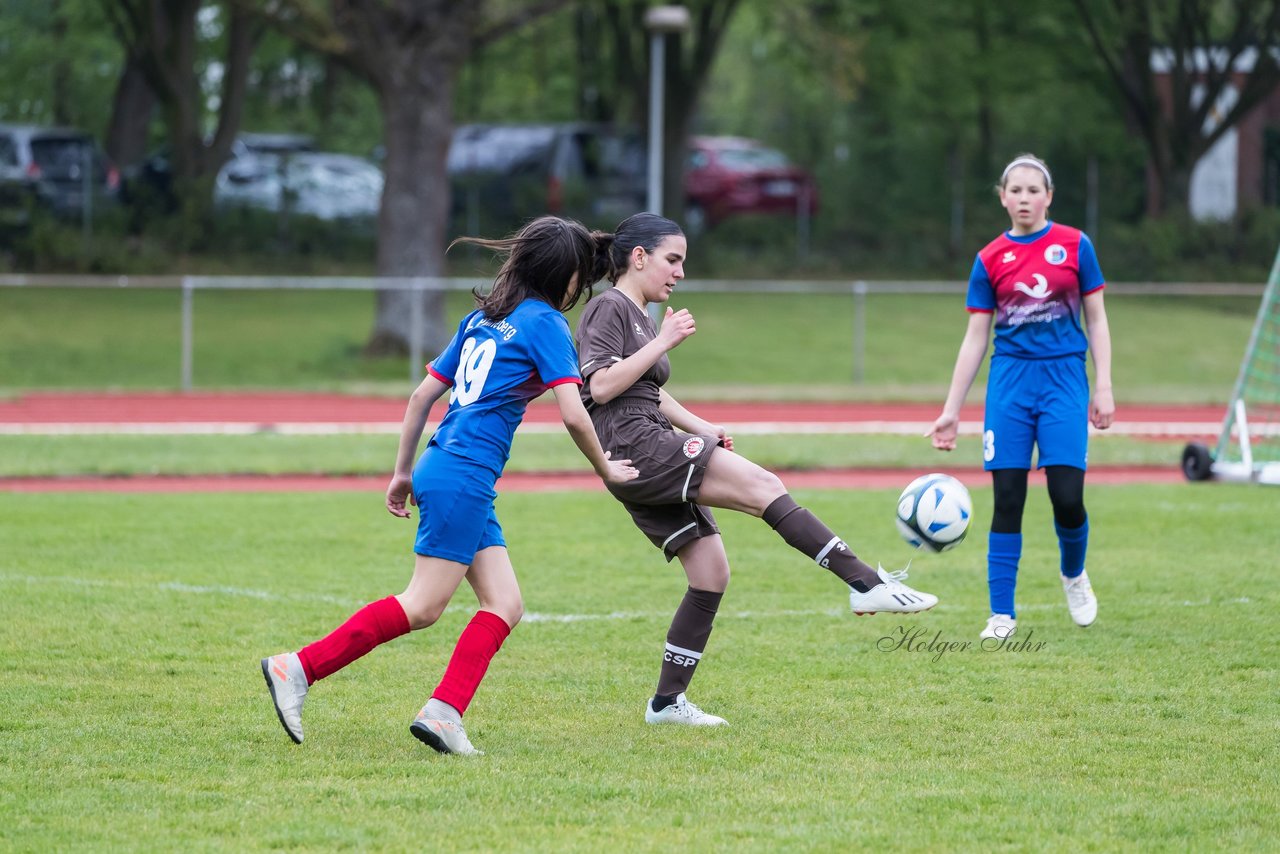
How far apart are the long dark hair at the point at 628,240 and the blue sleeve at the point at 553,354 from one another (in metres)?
0.47

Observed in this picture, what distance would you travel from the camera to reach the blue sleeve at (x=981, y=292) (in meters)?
7.19

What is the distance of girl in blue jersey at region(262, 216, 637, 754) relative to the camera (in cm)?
515

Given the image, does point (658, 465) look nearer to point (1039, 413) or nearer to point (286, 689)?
point (286, 689)

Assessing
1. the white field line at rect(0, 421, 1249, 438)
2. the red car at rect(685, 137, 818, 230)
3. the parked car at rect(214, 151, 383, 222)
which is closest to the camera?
the white field line at rect(0, 421, 1249, 438)

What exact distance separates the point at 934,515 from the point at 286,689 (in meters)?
2.54

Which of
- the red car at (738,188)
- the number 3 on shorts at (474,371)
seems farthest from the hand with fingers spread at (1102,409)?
the red car at (738,188)

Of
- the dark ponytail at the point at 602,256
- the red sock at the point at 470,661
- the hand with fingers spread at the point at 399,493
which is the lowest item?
the red sock at the point at 470,661

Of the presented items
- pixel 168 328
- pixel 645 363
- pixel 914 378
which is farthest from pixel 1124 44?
pixel 645 363

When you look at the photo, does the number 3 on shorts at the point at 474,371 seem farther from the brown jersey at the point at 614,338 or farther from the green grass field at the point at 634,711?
the green grass field at the point at 634,711

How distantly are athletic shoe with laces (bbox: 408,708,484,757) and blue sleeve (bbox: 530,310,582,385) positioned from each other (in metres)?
1.15

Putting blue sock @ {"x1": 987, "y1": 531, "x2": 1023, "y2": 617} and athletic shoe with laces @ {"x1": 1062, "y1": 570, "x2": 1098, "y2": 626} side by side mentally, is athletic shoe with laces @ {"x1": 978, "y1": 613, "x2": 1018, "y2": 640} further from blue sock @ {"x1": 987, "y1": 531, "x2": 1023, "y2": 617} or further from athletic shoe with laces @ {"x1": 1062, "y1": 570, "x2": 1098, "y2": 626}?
athletic shoe with laces @ {"x1": 1062, "y1": 570, "x2": 1098, "y2": 626}

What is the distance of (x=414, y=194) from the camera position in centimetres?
2289

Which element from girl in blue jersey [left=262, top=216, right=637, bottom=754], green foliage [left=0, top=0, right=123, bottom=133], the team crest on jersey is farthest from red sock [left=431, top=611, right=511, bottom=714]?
green foliage [left=0, top=0, right=123, bottom=133]

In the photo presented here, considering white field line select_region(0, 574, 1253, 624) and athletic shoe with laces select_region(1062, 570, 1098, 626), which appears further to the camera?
white field line select_region(0, 574, 1253, 624)
